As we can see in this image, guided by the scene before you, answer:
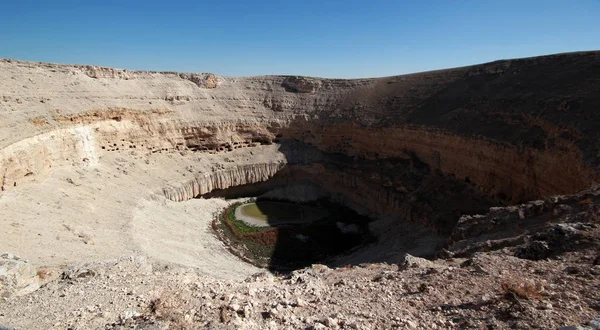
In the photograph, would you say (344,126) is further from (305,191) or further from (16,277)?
(16,277)

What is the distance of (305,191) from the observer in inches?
1410

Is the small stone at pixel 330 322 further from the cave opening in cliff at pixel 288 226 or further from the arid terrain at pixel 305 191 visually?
the cave opening in cliff at pixel 288 226

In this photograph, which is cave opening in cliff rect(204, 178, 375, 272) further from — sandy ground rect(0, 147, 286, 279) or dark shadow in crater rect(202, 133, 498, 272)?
sandy ground rect(0, 147, 286, 279)

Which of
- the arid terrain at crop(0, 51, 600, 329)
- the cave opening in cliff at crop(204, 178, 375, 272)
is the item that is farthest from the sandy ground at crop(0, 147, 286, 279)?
the cave opening in cliff at crop(204, 178, 375, 272)

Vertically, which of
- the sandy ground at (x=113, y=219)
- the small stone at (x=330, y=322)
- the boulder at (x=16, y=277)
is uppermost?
the small stone at (x=330, y=322)

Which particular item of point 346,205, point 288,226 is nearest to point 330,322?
point 288,226

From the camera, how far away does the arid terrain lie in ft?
25.2

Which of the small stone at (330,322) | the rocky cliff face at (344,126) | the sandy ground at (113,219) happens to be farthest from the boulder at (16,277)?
the rocky cliff face at (344,126)

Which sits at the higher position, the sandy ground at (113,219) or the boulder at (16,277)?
the boulder at (16,277)

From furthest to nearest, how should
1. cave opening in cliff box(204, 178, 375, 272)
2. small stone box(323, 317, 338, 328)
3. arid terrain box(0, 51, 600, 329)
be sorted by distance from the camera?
cave opening in cliff box(204, 178, 375, 272) < arid terrain box(0, 51, 600, 329) < small stone box(323, 317, 338, 328)

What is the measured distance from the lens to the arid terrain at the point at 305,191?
303 inches

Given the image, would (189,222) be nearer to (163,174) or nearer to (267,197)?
(163,174)

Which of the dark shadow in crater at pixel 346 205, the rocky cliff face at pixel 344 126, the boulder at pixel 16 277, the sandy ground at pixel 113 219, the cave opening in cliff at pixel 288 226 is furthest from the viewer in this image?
the cave opening in cliff at pixel 288 226

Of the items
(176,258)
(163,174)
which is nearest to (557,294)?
(176,258)
